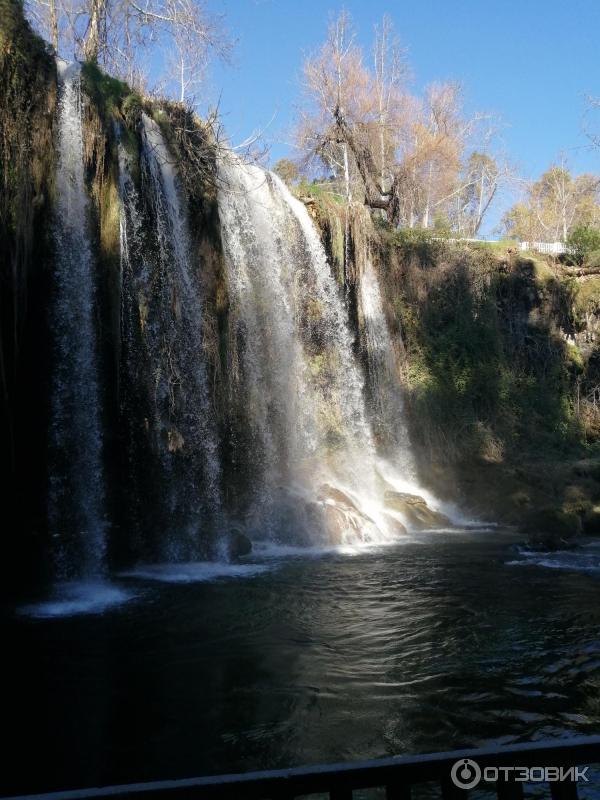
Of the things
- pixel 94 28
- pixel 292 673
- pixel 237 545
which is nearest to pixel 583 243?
pixel 94 28

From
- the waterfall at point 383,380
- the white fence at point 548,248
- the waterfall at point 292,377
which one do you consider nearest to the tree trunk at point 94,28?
the waterfall at point 292,377

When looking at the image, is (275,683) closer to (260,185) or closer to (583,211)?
(260,185)

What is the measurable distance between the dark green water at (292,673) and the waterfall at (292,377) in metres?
3.55

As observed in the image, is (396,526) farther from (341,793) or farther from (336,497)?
(341,793)

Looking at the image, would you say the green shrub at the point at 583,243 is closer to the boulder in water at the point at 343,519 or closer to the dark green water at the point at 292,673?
the boulder in water at the point at 343,519

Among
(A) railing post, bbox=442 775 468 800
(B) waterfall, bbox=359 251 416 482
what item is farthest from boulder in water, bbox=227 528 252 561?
(A) railing post, bbox=442 775 468 800

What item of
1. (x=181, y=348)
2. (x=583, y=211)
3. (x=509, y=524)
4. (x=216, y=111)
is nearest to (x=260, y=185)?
(x=216, y=111)

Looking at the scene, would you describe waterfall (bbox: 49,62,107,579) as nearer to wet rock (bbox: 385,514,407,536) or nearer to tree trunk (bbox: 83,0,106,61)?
wet rock (bbox: 385,514,407,536)

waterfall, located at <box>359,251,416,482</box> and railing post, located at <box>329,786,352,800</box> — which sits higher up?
waterfall, located at <box>359,251,416,482</box>

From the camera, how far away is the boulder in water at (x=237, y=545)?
11414 millimetres

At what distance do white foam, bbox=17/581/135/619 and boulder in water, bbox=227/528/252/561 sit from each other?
2.33 metres

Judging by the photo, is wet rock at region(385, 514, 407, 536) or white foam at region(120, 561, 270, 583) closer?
white foam at region(120, 561, 270, 583)

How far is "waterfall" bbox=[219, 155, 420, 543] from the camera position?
13.4 m

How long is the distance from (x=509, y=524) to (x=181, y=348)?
307 inches
